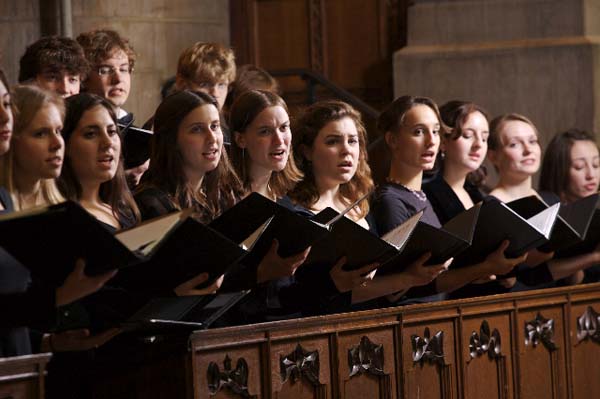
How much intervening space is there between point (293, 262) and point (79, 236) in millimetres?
1221

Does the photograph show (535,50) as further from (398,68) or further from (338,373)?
(338,373)

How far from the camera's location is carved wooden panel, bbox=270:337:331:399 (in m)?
4.56

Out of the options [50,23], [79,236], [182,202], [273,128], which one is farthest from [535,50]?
[79,236]

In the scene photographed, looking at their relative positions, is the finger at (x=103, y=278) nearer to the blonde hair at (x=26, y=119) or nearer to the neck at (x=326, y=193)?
the blonde hair at (x=26, y=119)

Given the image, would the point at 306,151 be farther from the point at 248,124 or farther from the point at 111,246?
the point at 111,246

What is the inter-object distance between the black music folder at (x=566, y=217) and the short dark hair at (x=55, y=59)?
1.90m

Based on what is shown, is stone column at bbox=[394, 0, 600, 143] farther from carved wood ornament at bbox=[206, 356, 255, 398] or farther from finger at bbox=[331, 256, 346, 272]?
carved wood ornament at bbox=[206, 356, 255, 398]

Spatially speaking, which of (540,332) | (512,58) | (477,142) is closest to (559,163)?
(477,142)

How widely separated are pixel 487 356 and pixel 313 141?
3.75ft

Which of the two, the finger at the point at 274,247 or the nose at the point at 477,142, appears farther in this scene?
the nose at the point at 477,142

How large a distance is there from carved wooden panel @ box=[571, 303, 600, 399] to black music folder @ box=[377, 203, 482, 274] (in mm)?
871

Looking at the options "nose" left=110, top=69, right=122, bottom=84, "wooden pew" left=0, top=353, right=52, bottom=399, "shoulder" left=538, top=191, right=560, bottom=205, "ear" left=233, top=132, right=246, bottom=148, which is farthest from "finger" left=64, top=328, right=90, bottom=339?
"shoulder" left=538, top=191, right=560, bottom=205

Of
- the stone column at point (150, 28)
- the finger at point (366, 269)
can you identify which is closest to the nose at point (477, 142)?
the finger at point (366, 269)

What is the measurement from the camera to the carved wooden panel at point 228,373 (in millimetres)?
4285
